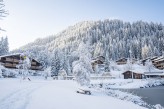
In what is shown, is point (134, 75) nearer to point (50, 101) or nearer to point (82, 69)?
point (82, 69)

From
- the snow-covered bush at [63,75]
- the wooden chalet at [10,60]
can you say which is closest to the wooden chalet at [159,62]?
the snow-covered bush at [63,75]

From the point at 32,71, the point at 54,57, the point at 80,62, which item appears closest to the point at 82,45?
the point at 80,62

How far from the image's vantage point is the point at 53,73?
9894 cm

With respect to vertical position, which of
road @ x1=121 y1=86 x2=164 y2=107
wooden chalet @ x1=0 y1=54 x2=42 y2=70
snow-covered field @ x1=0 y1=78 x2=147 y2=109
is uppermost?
wooden chalet @ x1=0 y1=54 x2=42 y2=70

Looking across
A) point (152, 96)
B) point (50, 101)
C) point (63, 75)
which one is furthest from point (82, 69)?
point (63, 75)

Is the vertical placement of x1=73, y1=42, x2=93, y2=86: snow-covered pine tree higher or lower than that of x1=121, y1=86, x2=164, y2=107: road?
higher

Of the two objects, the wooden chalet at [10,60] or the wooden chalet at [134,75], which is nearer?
→ the wooden chalet at [10,60]

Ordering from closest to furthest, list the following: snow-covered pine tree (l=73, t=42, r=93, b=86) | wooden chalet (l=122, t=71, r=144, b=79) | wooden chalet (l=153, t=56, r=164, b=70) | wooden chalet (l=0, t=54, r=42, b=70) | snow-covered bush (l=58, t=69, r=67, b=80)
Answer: snow-covered pine tree (l=73, t=42, r=93, b=86) < snow-covered bush (l=58, t=69, r=67, b=80) < wooden chalet (l=0, t=54, r=42, b=70) < wooden chalet (l=122, t=71, r=144, b=79) < wooden chalet (l=153, t=56, r=164, b=70)

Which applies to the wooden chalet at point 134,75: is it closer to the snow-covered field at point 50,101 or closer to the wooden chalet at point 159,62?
the wooden chalet at point 159,62

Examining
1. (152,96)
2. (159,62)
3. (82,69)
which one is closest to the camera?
(82,69)

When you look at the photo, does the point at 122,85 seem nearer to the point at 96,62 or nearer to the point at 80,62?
the point at 80,62

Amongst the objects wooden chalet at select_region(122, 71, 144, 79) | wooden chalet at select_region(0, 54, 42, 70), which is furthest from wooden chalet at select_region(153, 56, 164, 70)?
wooden chalet at select_region(0, 54, 42, 70)

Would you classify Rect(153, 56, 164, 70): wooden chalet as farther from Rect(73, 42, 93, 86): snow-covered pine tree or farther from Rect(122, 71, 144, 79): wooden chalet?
Rect(73, 42, 93, 86): snow-covered pine tree

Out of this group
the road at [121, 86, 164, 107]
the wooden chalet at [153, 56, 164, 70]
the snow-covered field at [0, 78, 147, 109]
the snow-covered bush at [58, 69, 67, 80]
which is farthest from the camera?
→ the wooden chalet at [153, 56, 164, 70]
